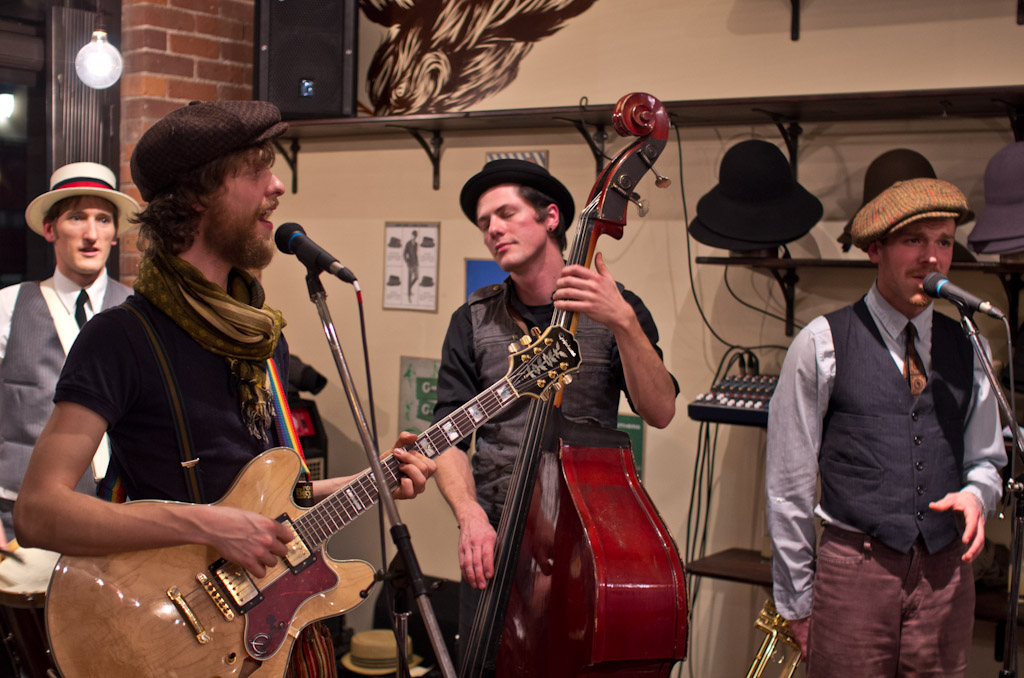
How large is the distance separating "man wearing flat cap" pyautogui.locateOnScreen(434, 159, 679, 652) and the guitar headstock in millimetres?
289

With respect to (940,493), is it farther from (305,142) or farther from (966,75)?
(305,142)

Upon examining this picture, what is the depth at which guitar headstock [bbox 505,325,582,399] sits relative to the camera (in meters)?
2.01

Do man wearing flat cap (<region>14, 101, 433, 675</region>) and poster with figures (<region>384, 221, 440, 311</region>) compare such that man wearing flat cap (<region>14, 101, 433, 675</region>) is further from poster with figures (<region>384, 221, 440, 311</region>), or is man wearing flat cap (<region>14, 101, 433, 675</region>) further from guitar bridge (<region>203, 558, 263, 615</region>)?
poster with figures (<region>384, 221, 440, 311</region>)

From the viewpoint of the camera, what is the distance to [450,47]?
4168mm

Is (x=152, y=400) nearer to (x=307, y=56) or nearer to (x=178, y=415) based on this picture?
(x=178, y=415)

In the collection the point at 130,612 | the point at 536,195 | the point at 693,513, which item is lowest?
the point at 693,513

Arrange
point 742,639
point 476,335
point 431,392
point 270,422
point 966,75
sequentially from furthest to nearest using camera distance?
point 431,392 < point 742,639 < point 966,75 < point 476,335 < point 270,422

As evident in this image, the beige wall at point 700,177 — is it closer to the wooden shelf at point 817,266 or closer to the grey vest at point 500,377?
the wooden shelf at point 817,266

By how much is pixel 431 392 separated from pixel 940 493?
229 cm

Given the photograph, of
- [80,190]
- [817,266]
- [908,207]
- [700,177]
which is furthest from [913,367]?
[80,190]

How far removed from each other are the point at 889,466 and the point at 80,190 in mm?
2670

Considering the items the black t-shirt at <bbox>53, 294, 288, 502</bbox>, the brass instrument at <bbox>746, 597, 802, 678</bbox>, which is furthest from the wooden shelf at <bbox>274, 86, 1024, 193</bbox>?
the black t-shirt at <bbox>53, 294, 288, 502</bbox>

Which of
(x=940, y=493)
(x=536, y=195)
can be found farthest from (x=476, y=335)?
(x=940, y=493)

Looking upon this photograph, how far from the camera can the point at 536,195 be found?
8.68 feet
